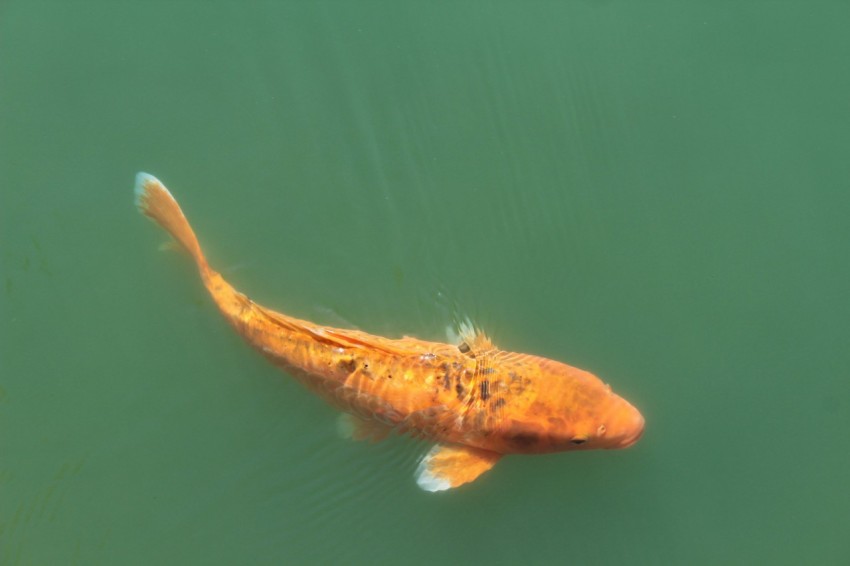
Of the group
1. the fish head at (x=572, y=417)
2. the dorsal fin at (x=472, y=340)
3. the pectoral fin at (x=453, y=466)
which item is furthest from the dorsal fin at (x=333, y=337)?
the fish head at (x=572, y=417)

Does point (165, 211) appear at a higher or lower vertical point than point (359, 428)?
higher

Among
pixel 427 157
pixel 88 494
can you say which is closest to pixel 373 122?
pixel 427 157

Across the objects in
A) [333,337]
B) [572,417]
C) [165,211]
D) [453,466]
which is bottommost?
[453,466]

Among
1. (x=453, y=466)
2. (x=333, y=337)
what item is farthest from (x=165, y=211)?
(x=453, y=466)

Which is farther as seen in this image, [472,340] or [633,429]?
[472,340]

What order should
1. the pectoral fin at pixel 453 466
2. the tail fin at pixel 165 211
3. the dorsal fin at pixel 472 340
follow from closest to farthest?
the pectoral fin at pixel 453 466, the dorsal fin at pixel 472 340, the tail fin at pixel 165 211

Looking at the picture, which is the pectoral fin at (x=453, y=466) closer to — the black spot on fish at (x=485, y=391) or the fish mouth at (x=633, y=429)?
the black spot on fish at (x=485, y=391)

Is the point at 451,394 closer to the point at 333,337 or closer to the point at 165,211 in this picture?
the point at 333,337

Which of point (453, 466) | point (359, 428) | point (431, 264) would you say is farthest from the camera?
point (431, 264)

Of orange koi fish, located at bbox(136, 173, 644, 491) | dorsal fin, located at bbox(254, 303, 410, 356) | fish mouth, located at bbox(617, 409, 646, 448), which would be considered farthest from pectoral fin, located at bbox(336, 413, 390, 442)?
fish mouth, located at bbox(617, 409, 646, 448)
